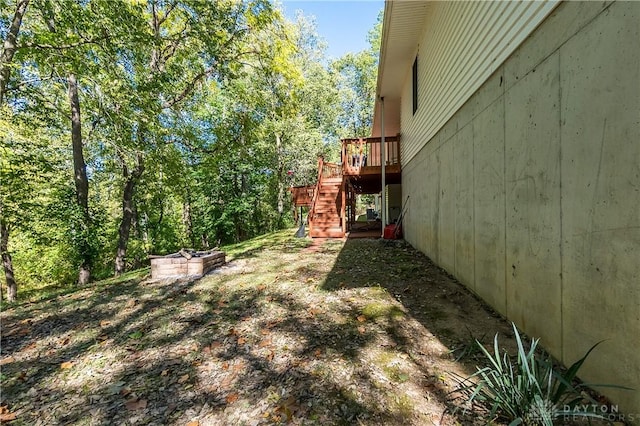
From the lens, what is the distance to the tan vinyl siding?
2.79m

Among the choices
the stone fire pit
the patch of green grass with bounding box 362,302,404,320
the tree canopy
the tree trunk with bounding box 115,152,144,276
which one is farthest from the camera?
the tree trunk with bounding box 115,152,144,276

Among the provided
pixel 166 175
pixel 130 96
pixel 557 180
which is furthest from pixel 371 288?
pixel 166 175

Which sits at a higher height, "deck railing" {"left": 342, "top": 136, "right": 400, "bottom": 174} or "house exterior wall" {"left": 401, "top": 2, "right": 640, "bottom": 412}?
"deck railing" {"left": 342, "top": 136, "right": 400, "bottom": 174}

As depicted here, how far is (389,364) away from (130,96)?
7.53 metres

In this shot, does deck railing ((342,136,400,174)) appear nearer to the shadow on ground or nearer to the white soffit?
the white soffit

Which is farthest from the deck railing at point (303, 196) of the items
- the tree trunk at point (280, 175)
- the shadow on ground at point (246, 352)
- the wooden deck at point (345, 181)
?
the shadow on ground at point (246, 352)

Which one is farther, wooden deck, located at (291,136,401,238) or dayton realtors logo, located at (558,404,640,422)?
wooden deck, located at (291,136,401,238)

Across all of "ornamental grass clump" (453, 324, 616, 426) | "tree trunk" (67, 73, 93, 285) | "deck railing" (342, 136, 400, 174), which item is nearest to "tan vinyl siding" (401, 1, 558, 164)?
"deck railing" (342, 136, 400, 174)

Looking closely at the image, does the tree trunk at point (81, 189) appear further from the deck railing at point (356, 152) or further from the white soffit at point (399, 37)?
the white soffit at point (399, 37)

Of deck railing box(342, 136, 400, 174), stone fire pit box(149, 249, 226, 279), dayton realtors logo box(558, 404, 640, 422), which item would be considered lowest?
dayton realtors logo box(558, 404, 640, 422)

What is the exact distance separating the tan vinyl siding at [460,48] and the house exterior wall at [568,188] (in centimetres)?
18

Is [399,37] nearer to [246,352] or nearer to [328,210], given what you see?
[328,210]

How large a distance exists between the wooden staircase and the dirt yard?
573 centimetres

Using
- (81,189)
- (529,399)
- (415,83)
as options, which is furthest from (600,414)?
(81,189)
